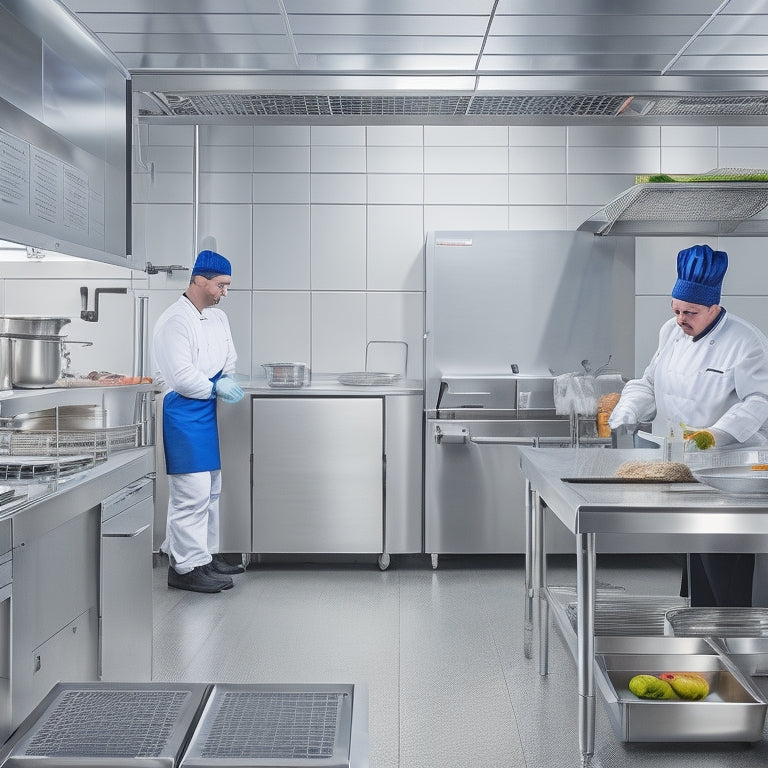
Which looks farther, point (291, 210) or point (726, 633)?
point (291, 210)

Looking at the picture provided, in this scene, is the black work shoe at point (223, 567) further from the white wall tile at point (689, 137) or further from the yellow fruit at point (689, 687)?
the white wall tile at point (689, 137)

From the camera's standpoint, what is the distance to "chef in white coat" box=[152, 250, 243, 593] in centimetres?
409

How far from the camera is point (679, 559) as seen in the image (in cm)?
477

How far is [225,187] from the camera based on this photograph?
5016mm

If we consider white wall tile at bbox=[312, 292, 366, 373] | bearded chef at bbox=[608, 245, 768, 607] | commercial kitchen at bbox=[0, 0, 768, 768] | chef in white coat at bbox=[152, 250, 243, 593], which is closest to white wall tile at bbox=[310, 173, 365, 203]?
commercial kitchen at bbox=[0, 0, 768, 768]

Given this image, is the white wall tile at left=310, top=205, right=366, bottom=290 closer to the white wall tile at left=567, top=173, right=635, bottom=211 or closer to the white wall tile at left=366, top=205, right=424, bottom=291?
the white wall tile at left=366, top=205, right=424, bottom=291

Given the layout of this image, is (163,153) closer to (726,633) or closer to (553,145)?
(553,145)

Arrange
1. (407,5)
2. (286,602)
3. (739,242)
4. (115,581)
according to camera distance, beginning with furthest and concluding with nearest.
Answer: (739,242)
(286,602)
(407,5)
(115,581)

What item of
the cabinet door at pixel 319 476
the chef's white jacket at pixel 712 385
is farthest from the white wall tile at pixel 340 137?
the chef's white jacket at pixel 712 385

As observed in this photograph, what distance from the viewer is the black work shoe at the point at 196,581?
4113 millimetres

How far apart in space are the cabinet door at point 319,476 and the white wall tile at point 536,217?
149 cm

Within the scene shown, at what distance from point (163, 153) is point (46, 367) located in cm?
314

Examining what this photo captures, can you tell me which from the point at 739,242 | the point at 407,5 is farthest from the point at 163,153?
the point at 739,242

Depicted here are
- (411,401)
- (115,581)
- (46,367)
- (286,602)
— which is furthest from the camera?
(411,401)
